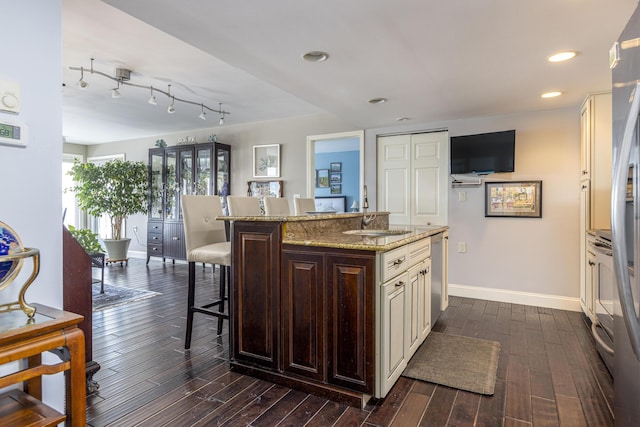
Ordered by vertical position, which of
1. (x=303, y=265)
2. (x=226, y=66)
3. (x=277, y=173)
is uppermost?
(x=226, y=66)

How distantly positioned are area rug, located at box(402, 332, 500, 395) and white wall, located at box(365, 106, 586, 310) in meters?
1.53

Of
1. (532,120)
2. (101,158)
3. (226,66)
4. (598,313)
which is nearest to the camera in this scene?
(598,313)

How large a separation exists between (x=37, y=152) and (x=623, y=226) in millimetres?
2098

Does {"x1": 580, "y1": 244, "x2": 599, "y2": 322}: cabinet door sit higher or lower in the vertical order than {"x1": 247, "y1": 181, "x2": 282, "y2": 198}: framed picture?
lower

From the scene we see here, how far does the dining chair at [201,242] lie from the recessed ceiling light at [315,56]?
53.6 inches

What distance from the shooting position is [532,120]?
3945mm

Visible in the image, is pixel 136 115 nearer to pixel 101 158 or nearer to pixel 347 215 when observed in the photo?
pixel 101 158

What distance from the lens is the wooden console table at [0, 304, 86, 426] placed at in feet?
3.26

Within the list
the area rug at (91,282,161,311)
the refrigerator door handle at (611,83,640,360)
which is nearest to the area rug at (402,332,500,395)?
the refrigerator door handle at (611,83,640,360)

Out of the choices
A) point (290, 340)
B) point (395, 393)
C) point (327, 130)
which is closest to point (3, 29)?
point (290, 340)

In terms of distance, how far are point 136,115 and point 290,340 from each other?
4.76 m

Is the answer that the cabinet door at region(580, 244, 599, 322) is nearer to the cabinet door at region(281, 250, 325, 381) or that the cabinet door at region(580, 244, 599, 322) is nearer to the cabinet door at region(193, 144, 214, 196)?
the cabinet door at region(281, 250, 325, 381)

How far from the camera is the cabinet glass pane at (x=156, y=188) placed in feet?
21.3

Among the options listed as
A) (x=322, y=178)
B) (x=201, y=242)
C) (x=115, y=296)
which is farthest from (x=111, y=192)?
(x=322, y=178)
